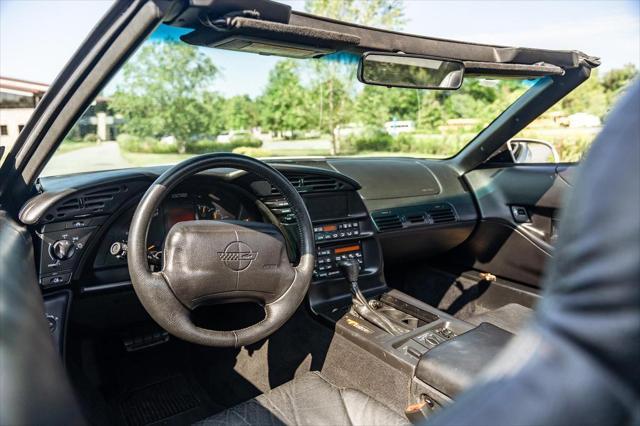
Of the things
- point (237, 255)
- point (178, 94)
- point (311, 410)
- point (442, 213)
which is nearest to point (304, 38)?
point (237, 255)

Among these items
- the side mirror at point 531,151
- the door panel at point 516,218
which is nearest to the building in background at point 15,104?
the door panel at point 516,218

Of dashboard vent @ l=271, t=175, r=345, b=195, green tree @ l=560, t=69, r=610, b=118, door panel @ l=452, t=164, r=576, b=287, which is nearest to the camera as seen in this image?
dashboard vent @ l=271, t=175, r=345, b=195

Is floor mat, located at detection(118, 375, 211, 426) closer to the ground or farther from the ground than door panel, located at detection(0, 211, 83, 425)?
closer to the ground

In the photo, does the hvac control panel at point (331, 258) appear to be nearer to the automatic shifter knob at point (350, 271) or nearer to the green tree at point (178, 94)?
the automatic shifter knob at point (350, 271)

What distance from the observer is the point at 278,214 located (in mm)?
2498

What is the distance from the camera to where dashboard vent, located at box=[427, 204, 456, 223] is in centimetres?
356

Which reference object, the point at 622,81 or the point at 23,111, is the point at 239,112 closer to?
the point at 23,111

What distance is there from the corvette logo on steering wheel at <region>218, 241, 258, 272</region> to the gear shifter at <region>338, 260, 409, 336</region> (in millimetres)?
748

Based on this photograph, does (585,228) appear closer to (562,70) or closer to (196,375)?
(562,70)

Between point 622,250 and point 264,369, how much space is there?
242cm

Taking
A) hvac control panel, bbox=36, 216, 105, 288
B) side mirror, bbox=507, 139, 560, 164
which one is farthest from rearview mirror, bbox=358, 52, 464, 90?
side mirror, bbox=507, 139, 560, 164

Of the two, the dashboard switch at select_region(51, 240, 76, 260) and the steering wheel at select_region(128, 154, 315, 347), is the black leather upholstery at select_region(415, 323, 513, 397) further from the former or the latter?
the dashboard switch at select_region(51, 240, 76, 260)

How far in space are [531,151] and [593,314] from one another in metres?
3.48

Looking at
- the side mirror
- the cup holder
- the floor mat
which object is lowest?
the floor mat
